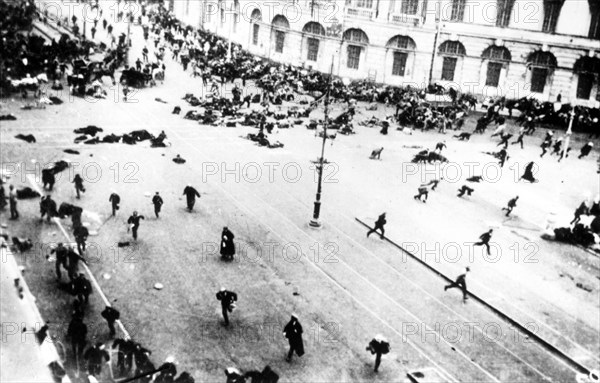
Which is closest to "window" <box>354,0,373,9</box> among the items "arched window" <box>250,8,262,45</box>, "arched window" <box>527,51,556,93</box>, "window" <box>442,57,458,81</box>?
"window" <box>442,57,458,81</box>

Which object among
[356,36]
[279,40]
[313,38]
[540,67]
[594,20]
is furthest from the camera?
[279,40]

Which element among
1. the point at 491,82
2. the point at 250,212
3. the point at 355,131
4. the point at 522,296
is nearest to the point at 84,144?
the point at 250,212

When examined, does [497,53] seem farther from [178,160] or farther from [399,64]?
[178,160]

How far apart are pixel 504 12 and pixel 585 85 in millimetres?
8344

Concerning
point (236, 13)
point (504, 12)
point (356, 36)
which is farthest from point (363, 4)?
point (236, 13)

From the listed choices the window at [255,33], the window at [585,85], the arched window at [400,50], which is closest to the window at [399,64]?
the arched window at [400,50]

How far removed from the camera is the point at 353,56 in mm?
48562

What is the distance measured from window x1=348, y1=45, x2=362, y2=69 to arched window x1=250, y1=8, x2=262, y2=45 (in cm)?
1041

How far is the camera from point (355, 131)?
34.9m

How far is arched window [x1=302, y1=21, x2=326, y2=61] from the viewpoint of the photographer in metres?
49.1

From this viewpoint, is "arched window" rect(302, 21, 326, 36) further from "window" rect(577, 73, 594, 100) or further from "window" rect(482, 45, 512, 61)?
"window" rect(577, 73, 594, 100)

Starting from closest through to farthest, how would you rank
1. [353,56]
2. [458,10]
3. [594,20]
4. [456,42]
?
[594,20]
[458,10]
[456,42]
[353,56]

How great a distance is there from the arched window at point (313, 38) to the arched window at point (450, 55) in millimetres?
10213

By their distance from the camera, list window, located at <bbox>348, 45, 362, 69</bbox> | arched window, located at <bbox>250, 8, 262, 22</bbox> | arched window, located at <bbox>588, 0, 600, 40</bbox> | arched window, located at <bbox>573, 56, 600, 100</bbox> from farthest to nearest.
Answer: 1. arched window, located at <bbox>250, 8, 262, 22</bbox>
2. window, located at <bbox>348, 45, 362, 69</bbox>
3. arched window, located at <bbox>573, 56, 600, 100</bbox>
4. arched window, located at <bbox>588, 0, 600, 40</bbox>
